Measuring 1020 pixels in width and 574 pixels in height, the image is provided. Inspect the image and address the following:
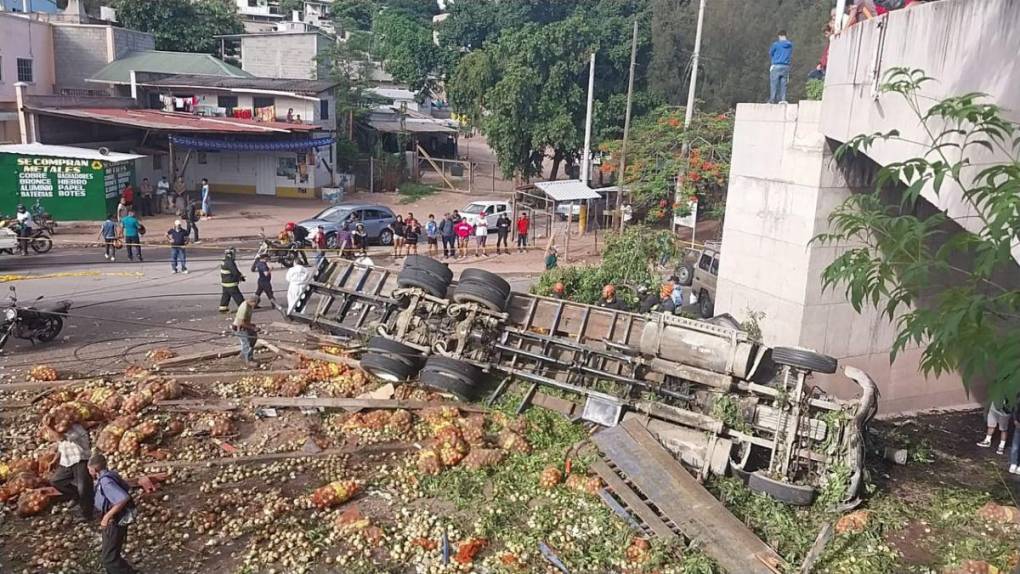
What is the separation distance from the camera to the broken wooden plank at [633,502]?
895 centimetres

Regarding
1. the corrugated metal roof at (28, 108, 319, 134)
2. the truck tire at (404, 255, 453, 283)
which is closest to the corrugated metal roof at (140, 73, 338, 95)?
the corrugated metal roof at (28, 108, 319, 134)

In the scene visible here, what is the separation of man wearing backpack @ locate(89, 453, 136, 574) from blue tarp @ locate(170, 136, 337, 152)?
86.0 ft

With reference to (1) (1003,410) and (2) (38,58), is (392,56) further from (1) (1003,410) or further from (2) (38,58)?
(1) (1003,410)

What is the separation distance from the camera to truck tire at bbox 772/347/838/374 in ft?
33.1

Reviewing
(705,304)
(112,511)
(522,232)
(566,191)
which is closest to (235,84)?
(522,232)

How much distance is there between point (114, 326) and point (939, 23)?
1526 cm

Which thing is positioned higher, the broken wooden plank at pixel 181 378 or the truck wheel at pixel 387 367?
the truck wheel at pixel 387 367

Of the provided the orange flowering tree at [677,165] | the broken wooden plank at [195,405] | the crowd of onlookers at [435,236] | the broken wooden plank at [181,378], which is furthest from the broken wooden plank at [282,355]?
the orange flowering tree at [677,165]

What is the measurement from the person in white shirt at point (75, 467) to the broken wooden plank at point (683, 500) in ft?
20.2

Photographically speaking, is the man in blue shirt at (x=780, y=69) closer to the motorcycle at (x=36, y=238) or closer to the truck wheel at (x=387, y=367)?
the truck wheel at (x=387, y=367)

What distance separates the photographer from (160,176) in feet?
112

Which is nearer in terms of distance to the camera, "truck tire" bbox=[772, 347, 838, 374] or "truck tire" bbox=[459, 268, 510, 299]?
"truck tire" bbox=[772, 347, 838, 374]

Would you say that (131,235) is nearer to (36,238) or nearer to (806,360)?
(36,238)

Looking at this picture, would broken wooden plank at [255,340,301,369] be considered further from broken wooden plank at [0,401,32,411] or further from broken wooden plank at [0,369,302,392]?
broken wooden plank at [0,401,32,411]
